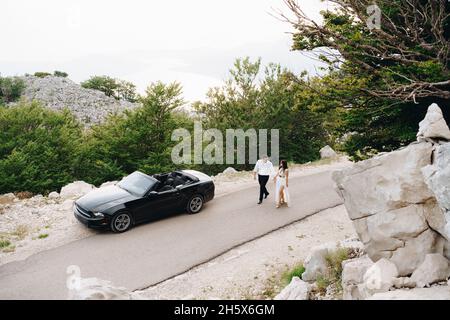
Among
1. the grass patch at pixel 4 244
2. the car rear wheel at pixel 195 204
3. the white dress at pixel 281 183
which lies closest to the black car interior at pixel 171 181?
the car rear wheel at pixel 195 204

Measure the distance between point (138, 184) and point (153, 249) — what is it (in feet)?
9.06

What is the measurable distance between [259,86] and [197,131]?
7109 millimetres

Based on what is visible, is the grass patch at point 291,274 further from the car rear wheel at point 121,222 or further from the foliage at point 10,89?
the foliage at point 10,89

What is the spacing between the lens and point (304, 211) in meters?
11.5

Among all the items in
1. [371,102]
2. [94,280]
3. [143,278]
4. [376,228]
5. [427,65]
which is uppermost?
[427,65]

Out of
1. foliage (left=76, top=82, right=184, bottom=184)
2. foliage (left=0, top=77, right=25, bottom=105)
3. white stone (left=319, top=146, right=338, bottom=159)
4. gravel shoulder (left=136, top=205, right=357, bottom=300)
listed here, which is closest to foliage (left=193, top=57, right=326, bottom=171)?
white stone (left=319, top=146, right=338, bottom=159)

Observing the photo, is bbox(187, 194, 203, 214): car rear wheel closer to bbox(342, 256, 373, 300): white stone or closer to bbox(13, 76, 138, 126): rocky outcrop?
bbox(342, 256, 373, 300): white stone

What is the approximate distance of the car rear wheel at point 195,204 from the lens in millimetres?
11277

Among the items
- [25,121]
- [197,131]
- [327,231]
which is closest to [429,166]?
[327,231]

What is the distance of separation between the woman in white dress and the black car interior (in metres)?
3.06

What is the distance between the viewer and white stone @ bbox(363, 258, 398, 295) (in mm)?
5023

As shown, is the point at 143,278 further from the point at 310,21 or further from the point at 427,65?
the point at 427,65

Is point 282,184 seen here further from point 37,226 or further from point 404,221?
point 37,226

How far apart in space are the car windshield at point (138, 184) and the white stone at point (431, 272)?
767cm
